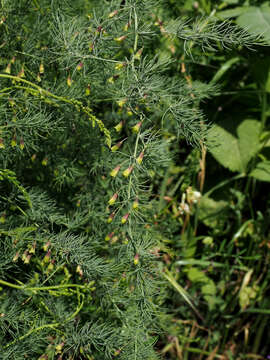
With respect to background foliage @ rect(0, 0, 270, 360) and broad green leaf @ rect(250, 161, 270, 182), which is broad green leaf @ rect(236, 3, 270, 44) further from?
broad green leaf @ rect(250, 161, 270, 182)

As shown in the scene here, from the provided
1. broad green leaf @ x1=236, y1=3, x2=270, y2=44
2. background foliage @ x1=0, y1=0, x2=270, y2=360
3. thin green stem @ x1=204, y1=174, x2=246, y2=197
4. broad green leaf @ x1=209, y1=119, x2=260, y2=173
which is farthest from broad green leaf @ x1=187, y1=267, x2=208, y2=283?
broad green leaf @ x1=236, y1=3, x2=270, y2=44

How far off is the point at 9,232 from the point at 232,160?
1.13 m

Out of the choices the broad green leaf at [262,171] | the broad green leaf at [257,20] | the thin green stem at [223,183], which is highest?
the broad green leaf at [257,20]

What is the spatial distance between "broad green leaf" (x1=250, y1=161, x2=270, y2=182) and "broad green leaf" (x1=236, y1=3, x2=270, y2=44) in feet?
1.88

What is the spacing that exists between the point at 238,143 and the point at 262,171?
19 cm

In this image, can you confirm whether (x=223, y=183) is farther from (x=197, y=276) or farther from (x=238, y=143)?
(x=197, y=276)

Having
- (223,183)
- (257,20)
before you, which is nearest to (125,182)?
(223,183)

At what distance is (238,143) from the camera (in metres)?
2.10

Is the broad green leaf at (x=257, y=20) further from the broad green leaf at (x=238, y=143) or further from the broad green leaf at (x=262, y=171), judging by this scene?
the broad green leaf at (x=262, y=171)

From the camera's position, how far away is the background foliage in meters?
1.28

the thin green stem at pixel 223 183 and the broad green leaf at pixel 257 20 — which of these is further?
the thin green stem at pixel 223 183

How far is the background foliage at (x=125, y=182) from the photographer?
1284mm

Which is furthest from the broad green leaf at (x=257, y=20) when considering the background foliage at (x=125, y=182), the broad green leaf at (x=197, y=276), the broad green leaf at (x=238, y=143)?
the broad green leaf at (x=197, y=276)

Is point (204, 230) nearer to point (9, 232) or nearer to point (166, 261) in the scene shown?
point (166, 261)
